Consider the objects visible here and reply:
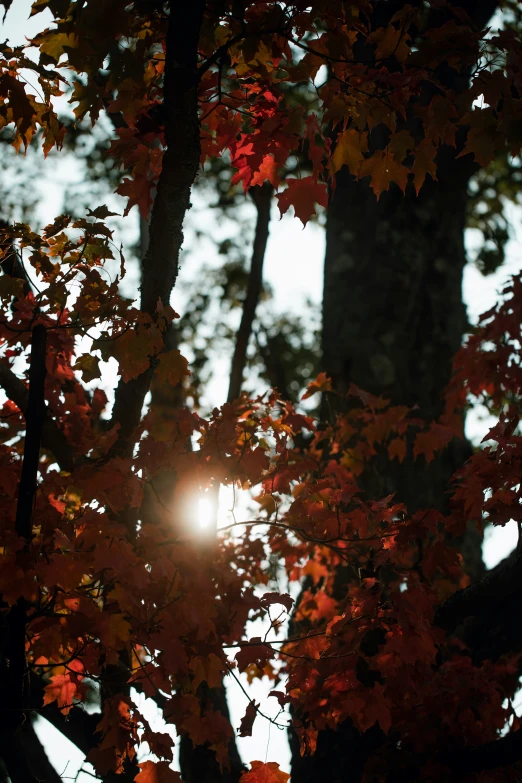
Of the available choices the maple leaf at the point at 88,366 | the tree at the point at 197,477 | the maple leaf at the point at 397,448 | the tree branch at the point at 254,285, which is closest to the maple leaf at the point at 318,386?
the tree branch at the point at 254,285

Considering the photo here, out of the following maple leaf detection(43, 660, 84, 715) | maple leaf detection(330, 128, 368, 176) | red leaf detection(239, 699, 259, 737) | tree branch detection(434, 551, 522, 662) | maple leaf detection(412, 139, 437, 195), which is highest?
maple leaf detection(330, 128, 368, 176)

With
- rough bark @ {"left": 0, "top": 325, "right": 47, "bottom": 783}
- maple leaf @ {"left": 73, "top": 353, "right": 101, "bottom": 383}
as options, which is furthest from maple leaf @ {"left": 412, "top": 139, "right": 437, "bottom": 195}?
rough bark @ {"left": 0, "top": 325, "right": 47, "bottom": 783}

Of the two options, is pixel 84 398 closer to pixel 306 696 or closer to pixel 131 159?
pixel 131 159

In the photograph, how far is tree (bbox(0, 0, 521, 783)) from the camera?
2576mm

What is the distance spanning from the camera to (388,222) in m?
5.81

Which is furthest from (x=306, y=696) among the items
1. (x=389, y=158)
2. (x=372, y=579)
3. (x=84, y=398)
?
(x=389, y=158)

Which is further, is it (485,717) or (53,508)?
(485,717)

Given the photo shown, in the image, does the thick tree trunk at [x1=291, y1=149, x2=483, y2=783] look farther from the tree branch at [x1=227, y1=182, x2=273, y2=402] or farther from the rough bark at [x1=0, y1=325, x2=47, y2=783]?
the rough bark at [x1=0, y1=325, x2=47, y2=783]

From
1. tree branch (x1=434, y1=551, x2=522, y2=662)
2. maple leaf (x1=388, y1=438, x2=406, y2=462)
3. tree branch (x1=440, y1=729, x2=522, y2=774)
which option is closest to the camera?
tree branch (x1=440, y1=729, x2=522, y2=774)

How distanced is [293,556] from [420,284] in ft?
8.23

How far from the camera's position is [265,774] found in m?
2.97

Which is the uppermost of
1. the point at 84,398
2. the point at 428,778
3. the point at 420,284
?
the point at 420,284

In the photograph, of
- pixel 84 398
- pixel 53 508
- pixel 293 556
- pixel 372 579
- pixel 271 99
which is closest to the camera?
pixel 53 508

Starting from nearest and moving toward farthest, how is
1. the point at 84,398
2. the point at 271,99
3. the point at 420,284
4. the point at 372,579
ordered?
the point at 372,579
the point at 271,99
the point at 84,398
the point at 420,284
